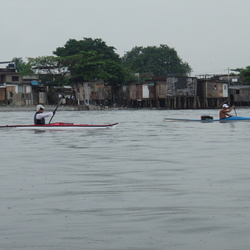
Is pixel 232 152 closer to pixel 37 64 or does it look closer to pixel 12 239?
pixel 12 239

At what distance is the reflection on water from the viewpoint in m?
5.75

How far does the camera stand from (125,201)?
25.8ft

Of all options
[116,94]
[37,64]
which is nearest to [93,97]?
[116,94]

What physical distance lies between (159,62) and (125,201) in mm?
110309

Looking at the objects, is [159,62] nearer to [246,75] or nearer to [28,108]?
[246,75]

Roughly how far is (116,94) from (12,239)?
3043 inches

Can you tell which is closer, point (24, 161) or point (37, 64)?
point (24, 161)

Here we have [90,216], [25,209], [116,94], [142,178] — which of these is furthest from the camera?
[116,94]

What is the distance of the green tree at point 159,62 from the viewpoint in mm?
116000

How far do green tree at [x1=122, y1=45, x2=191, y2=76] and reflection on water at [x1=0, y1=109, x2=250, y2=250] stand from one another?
10155 cm

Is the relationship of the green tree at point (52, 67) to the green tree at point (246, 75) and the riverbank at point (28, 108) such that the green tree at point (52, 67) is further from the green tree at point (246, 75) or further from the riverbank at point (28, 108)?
the green tree at point (246, 75)

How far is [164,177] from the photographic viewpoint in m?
10.4

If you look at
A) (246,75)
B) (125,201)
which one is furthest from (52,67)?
(125,201)

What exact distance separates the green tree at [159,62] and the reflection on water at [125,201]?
333 ft
